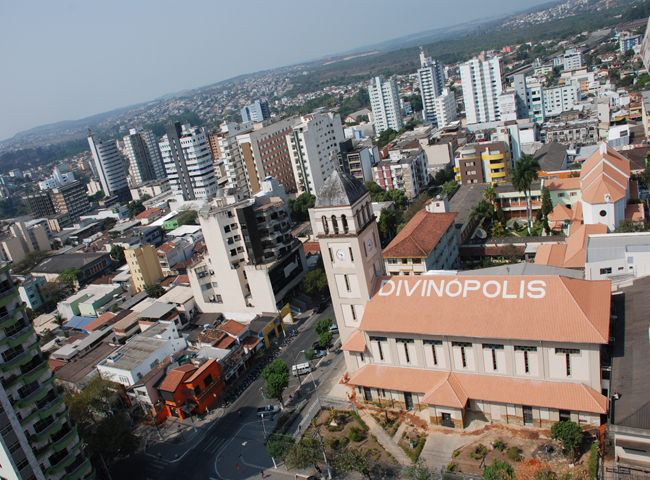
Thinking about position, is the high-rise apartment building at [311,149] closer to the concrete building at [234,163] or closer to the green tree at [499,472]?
the concrete building at [234,163]

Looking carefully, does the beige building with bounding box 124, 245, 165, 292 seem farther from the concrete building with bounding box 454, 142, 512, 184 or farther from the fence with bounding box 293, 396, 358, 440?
the concrete building with bounding box 454, 142, 512, 184

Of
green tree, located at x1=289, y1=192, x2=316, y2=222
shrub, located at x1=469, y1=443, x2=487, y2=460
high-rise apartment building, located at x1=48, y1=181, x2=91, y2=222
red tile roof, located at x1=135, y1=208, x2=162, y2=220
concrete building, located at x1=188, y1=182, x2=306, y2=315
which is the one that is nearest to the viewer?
shrub, located at x1=469, y1=443, x2=487, y2=460

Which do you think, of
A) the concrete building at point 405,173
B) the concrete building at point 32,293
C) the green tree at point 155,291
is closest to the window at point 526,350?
the green tree at point 155,291

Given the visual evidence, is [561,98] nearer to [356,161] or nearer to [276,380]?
[356,161]

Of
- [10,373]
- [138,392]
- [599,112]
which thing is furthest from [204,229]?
[599,112]

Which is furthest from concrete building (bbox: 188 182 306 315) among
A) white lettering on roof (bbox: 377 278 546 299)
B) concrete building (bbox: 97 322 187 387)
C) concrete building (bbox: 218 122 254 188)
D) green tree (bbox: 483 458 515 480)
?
concrete building (bbox: 218 122 254 188)
